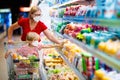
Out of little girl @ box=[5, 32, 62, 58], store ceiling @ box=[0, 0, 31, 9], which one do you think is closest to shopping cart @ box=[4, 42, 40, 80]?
little girl @ box=[5, 32, 62, 58]

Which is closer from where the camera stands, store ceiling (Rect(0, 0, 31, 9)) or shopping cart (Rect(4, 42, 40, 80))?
shopping cart (Rect(4, 42, 40, 80))

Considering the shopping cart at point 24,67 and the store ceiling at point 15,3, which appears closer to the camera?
the shopping cart at point 24,67

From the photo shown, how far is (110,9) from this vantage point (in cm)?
219

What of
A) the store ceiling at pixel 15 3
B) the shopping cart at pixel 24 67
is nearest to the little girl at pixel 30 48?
the shopping cart at pixel 24 67

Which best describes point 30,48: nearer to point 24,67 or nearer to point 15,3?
point 24,67

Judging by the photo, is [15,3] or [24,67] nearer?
[24,67]

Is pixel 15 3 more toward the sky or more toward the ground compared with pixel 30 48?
more toward the ground

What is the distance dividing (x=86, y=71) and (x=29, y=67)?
4.05 feet

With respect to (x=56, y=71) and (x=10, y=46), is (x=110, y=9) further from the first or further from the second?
(x=56, y=71)

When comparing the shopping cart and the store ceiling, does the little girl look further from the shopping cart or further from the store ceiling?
the store ceiling

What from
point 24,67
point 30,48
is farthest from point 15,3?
→ point 24,67

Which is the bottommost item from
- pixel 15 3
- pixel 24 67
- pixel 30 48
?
pixel 15 3

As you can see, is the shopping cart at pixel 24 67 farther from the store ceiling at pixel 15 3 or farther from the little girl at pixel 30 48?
the store ceiling at pixel 15 3

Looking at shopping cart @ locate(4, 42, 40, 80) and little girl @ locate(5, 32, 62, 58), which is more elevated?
little girl @ locate(5, 32, 62, 58)
